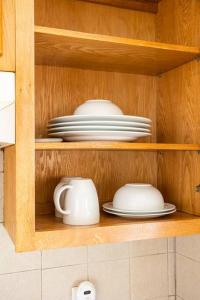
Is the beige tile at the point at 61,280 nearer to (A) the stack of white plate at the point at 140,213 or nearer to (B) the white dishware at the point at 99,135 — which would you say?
(A) the stack of white plate at the point at 140,213

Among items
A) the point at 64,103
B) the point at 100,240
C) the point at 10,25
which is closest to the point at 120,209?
the point at 100,240

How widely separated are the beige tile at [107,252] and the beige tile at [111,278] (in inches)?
0.7

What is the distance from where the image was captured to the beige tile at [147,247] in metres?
1.21

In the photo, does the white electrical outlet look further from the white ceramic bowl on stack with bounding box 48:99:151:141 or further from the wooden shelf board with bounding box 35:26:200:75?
the wooden shelf board with bounding box 35:26:200:75

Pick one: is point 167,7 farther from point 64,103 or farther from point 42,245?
point 42,245

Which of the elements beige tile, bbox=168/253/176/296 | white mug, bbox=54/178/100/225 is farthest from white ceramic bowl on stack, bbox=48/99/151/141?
beige tile, bbox=168/253/176/296

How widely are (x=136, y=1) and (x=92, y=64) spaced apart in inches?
12.0

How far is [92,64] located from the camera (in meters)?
1.08

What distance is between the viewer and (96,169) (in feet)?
3.72

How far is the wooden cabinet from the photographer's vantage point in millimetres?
782

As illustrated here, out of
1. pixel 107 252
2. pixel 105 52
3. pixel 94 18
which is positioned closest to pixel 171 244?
pixel 107 252

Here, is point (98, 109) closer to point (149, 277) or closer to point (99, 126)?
point (99, 126)

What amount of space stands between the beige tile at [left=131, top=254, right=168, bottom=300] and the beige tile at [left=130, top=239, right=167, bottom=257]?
2cm

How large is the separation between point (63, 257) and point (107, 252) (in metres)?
0.16
